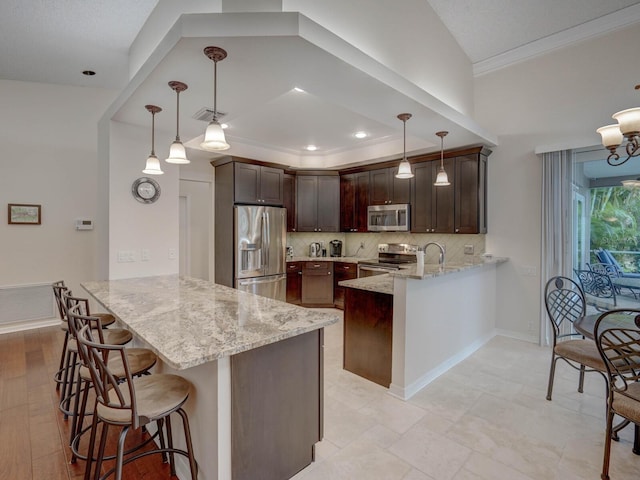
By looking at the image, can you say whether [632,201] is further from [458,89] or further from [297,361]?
[297,361]

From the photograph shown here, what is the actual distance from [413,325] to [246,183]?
3.53 metres

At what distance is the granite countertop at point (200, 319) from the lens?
4.85 ft

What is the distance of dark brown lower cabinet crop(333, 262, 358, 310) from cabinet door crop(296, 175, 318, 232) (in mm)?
892

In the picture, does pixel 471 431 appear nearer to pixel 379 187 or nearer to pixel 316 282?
pixel 316 282

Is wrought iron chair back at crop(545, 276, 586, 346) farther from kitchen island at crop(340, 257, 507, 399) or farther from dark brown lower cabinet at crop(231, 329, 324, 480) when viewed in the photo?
dark brown lower cabinet at crop(231, 329, 324, 480)

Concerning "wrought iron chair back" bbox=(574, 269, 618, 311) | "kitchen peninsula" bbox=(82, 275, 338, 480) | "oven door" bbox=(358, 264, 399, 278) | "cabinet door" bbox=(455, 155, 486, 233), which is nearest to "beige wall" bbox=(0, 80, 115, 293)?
"kitchen peninsula" bbox=(82, 275, 338, 480)

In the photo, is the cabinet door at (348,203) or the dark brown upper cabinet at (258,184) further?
the cabinet door at (348,203)

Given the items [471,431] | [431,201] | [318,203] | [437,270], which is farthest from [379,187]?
[471,431]

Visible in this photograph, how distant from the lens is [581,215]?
13.3 feet

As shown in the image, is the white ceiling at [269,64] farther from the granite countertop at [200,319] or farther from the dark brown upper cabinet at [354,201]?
the granite countertop at [200,319]

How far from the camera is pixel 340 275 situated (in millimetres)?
5871

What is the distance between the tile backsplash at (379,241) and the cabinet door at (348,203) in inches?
18.4

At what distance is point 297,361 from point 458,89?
13.0 feet

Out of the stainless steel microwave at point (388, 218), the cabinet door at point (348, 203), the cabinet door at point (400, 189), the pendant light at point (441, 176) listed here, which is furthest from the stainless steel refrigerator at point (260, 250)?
the pendant light at point (441, 176)
